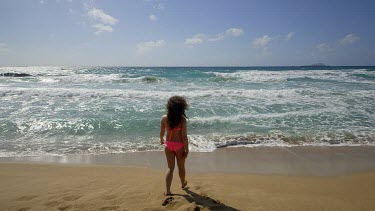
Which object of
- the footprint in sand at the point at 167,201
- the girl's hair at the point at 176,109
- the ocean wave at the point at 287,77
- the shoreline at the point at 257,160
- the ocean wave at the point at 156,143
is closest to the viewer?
the footprint in sand at the point at 167,201

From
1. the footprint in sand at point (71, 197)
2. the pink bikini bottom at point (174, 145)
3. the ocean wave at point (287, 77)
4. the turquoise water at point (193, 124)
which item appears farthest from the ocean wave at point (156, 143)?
the ocean wave at point (287, 77)

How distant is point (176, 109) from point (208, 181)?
5.50ft

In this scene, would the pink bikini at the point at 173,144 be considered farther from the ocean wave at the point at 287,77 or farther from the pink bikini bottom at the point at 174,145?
the ocean wave at the point at 287,77

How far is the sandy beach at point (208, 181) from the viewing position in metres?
3.89

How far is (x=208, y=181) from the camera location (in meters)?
4.89

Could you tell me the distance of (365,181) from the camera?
5141mm

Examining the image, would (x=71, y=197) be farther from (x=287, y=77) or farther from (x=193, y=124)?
(x=287, y=77)

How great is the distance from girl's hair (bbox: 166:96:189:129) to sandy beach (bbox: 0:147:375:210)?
1.12 metres

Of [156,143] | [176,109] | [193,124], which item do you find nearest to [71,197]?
[176,109]

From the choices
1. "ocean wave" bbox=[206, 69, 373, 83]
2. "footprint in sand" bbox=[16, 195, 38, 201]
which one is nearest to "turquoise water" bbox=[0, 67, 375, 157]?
"footprint in sand" bbox=[16, 195, 38, 201]

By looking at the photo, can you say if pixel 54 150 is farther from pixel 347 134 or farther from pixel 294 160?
pixel 347 134

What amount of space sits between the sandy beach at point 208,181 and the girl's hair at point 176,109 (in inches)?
43.9

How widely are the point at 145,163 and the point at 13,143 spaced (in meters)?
3.96

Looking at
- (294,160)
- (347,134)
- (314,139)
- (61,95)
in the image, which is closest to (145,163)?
(294,160)
